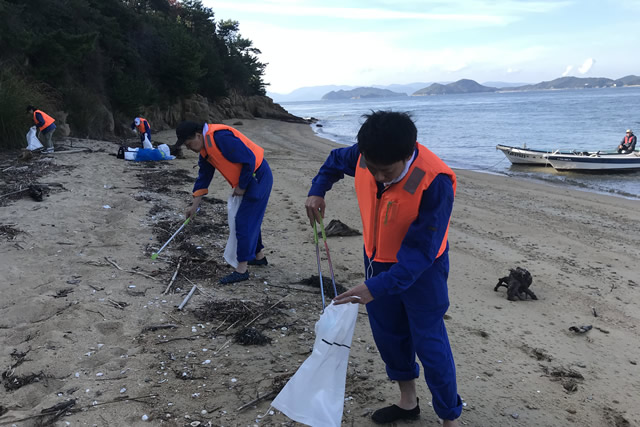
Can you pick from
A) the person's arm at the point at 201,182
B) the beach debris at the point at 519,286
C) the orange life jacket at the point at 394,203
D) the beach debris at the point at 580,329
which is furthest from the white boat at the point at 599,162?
the orange life jacket at the point at 394,203

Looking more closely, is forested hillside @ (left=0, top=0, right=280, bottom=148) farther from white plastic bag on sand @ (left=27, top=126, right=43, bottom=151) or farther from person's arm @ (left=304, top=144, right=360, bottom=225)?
person's arm @ (left=304, top=144, right=360, bottom=225)

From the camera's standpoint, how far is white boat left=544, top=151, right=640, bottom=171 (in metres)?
15.6

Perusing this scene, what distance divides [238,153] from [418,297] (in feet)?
9.02

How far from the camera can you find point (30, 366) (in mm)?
2973

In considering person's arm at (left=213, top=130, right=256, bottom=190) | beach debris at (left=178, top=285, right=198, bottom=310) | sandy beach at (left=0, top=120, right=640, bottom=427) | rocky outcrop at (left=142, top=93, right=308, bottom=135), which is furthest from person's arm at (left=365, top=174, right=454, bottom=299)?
rocky outcrop at (left=142, top=93, right=308, bottom=135)

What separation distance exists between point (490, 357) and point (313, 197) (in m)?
1.96

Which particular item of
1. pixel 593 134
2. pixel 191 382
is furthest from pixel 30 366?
pixel 593 134

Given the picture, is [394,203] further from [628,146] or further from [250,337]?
[628,146]

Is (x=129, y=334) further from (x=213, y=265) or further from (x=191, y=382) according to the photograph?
(x=213, y=265)

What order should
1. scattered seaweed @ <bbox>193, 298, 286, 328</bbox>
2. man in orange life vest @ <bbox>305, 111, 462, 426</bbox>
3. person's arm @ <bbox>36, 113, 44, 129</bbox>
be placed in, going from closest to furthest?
man in orange life vest @ <bbox>305, 111, 462, 426</bbox>, scattered seaweed @ <bbox>193, 298, 286, 328</bbox>, person's arm @ <bbox>36, 113, 44, 129</bbox>

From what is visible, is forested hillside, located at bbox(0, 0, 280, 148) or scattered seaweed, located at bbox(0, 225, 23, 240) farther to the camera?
forested hillside, located at bbox(0, 0, 280, 148)

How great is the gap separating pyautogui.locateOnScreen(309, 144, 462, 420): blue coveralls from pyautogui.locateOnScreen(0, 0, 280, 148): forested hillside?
37.2 feet

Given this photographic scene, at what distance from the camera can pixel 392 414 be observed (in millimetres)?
2705

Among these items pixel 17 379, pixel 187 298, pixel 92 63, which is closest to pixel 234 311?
pixel 187 298
